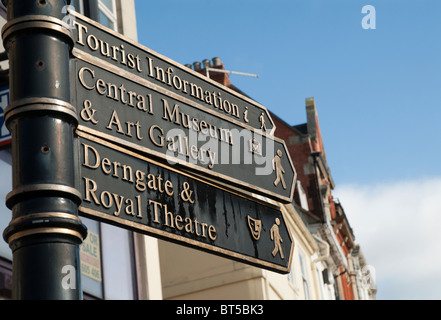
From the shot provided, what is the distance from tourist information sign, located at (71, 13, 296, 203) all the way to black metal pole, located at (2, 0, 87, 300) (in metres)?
0.26

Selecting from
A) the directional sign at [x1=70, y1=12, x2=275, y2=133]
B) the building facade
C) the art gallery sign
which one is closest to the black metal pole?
the art gallery sign

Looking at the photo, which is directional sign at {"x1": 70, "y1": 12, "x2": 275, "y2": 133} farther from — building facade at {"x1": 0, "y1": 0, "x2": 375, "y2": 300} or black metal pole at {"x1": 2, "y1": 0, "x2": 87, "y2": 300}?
building facade at {"x1": 0, "y1": 0, "x2": 375, "y2": 300}

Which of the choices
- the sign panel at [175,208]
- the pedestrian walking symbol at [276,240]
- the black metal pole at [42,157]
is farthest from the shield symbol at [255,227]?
the black metal pole at [42,157]

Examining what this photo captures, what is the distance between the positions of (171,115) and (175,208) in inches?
18.8

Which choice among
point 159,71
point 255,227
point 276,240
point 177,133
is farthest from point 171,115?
point 276,240

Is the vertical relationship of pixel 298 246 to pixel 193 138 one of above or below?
above

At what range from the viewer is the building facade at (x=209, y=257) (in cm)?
934

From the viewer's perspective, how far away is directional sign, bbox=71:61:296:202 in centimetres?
299

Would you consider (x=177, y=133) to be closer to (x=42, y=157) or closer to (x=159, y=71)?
(x=159, y=71)

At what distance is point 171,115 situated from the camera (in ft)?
11.0

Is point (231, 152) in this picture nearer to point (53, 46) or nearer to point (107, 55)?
point (107, 55)

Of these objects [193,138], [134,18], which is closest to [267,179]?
[193,138]
